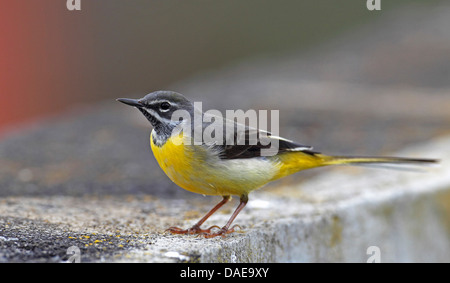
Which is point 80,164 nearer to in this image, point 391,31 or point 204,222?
point 204,222

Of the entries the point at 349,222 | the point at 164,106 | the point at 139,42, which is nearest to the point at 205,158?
the point at 164,106

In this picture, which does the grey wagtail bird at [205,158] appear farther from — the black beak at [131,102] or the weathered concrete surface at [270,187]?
the weathered concrete surface at [270,187]

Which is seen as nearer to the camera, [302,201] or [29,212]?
[29,212]

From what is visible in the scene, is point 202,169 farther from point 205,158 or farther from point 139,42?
point 139,42

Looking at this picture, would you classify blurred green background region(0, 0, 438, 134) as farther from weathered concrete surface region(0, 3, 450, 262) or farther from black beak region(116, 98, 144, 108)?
black beak region(116, 98, 144, 108)

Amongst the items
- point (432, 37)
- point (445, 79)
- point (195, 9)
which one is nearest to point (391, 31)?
point (432, 37)

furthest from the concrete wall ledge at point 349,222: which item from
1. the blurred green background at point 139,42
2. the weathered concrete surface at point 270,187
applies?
the blurred green background at point 139,42
